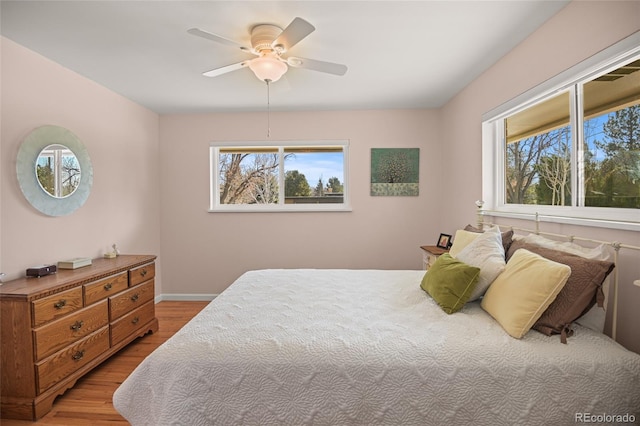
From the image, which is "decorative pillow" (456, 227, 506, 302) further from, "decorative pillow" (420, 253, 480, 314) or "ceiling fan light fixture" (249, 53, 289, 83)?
"ceiling fan light fixture" (249, 53, 289, 83)

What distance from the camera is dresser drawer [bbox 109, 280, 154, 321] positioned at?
251 cm

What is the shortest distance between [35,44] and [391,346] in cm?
314

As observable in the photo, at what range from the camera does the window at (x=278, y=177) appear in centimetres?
407

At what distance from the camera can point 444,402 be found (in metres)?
1.19

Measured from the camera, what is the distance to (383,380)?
3.99ft

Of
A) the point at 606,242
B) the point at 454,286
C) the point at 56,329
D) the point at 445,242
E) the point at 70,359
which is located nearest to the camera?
the point at 606,242

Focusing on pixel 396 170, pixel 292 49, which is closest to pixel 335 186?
pixel 396 170

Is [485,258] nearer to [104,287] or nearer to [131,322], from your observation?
[104,287]

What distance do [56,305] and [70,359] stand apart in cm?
41

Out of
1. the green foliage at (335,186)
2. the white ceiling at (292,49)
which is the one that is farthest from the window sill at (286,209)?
the white ceiling at (292,49)

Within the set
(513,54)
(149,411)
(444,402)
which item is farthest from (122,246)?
(513,54)

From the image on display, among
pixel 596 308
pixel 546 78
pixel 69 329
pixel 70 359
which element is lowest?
pixel 70 359

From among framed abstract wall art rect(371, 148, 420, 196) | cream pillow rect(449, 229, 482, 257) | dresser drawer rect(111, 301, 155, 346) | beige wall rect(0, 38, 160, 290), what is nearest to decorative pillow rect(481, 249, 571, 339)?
cream pillow rect(449, 229, 482, 257)

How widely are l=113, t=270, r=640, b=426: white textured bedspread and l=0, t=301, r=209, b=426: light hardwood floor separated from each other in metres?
0.85
